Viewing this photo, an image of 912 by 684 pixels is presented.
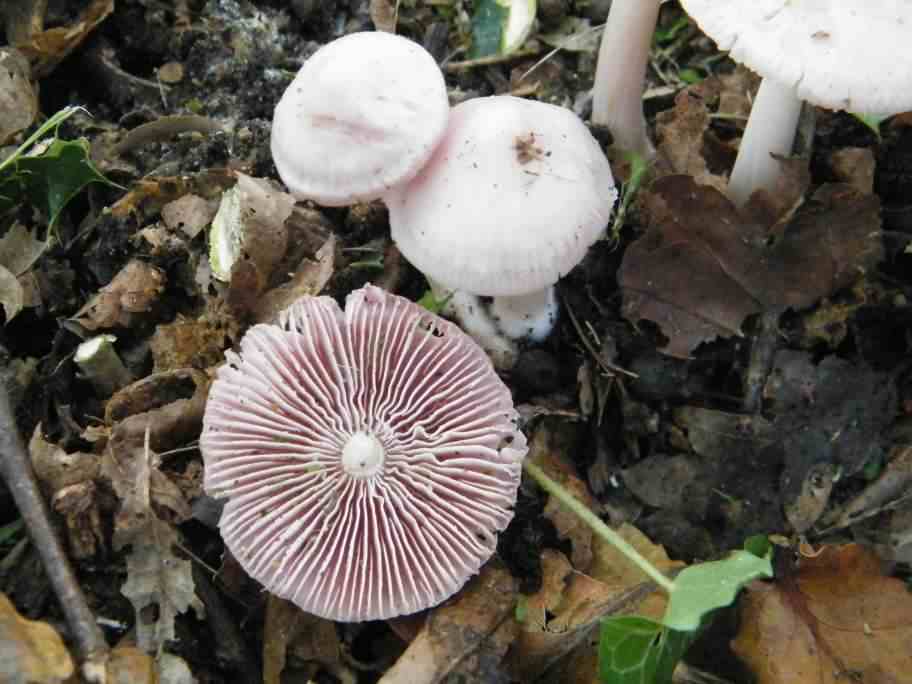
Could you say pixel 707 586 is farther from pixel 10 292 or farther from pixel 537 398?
pixel 10 292

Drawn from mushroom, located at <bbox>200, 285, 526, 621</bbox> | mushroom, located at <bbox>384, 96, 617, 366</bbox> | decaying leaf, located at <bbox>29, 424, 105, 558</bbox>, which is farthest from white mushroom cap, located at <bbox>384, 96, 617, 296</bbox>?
decaying leaf, located at <bbox>29, 424, 105, 558</bbox>

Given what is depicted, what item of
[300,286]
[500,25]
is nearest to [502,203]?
[300,286]

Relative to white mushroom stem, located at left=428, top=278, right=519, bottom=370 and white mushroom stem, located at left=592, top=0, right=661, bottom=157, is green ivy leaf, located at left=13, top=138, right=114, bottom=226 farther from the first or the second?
white mushroom stem, located at left=592, top=0, right=661, bottom=157

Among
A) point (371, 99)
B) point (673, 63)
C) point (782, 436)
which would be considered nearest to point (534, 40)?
point (673, 63)

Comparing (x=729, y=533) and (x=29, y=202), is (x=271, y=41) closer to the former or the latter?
(x=29, y=202)

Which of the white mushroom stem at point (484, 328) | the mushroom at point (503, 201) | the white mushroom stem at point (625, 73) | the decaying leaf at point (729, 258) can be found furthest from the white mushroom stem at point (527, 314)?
the white mushroom stem at point (625, 73)
